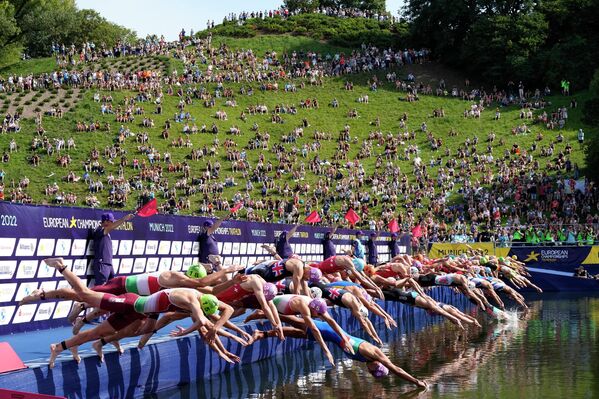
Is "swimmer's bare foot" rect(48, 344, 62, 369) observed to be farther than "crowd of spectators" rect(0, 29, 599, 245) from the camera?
No

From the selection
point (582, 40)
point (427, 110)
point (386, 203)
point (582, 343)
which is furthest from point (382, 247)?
point (582, 40)

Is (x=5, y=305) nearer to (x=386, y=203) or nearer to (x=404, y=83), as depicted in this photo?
(x=386, y=203)

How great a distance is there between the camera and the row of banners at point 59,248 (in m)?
16.6

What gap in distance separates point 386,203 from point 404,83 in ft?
113

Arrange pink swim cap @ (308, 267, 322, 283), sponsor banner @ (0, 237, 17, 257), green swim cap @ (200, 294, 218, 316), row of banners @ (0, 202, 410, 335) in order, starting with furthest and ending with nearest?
pink swim cap @ (308, 267, 322, 283), row of banners @ (0, 202, 410, 335), sponsor banner @ (0, 237, 17, 257), green swim cap @ (200, 294, 218, 316)

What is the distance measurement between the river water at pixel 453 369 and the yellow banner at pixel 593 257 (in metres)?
16.3

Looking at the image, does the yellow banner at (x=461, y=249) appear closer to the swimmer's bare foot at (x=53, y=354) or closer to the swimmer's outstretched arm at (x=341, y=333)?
the swimmer's outstretched arm at (x=341, y=333)

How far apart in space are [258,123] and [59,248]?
5788 cm

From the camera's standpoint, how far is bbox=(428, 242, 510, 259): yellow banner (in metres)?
43.9

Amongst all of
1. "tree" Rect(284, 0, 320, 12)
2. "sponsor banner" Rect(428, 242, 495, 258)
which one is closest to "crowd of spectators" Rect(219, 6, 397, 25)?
"tree" Rect(284, 0, 320, 12)

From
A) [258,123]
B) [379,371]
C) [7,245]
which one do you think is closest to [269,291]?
[379,371]

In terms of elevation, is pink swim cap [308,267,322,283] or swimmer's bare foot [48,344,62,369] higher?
pink swim cap [308,267,322,283]

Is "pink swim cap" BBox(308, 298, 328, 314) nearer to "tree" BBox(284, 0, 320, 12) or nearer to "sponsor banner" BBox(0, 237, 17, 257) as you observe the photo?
"sponsor banner" BBox(0, 237, 17, 257)

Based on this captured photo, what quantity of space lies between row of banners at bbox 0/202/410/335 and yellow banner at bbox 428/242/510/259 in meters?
23.5
